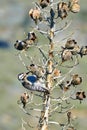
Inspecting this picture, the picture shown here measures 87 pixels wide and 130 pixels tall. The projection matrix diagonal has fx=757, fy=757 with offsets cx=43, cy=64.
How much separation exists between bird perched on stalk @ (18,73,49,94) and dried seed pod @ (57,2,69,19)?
1427mm

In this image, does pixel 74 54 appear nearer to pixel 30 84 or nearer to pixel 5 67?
pixel 30 84

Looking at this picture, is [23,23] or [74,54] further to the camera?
[23,23]

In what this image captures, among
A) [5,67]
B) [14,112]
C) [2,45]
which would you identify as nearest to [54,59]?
[14,112]

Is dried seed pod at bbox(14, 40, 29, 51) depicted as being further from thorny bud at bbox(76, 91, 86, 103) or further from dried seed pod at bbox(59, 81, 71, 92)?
thorny bud at bbox(76, 91, 86, 103)

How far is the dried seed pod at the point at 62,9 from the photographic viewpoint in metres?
16.0

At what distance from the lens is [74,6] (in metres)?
16.1

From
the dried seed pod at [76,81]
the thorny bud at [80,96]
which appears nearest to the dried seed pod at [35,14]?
the dried seed pod at [76,81]

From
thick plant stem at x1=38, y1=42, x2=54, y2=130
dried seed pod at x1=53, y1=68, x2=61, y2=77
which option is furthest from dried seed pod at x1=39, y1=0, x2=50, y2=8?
dried seed pod at x1=53, y1=68, x2=61, y2=77

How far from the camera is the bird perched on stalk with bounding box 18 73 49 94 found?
15.9m

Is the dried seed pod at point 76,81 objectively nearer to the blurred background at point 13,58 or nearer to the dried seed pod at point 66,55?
the dried seed pod at point 66,55

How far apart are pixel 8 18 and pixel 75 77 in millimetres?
129025

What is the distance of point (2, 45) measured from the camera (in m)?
130

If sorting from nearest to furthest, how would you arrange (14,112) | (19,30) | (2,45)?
(14,112) < (2,45) < (19,30)

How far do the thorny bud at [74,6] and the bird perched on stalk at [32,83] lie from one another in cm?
164
